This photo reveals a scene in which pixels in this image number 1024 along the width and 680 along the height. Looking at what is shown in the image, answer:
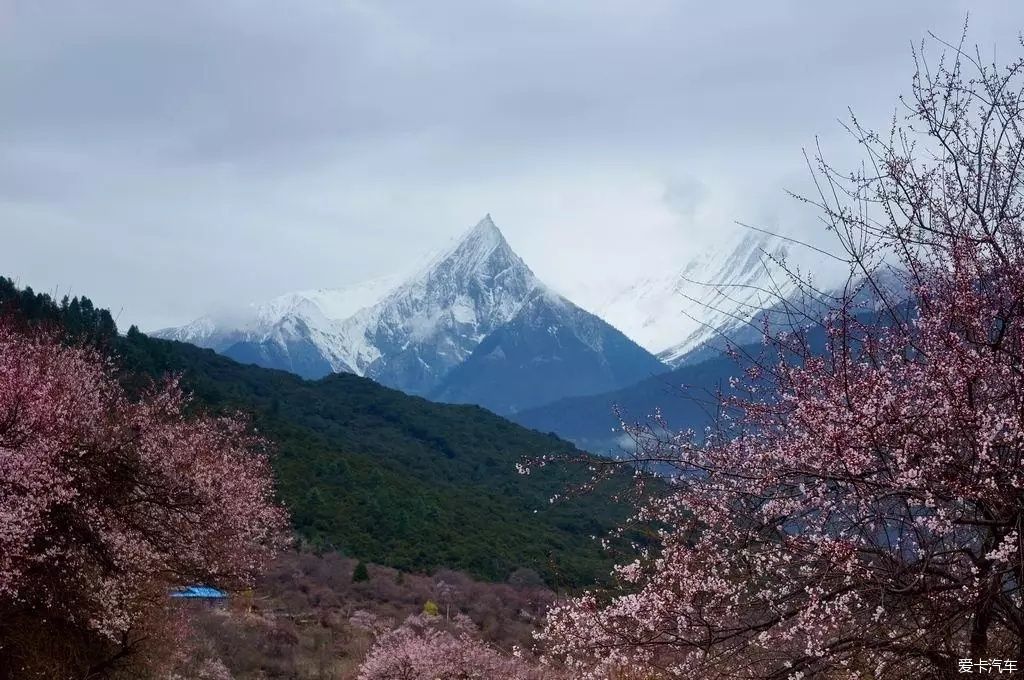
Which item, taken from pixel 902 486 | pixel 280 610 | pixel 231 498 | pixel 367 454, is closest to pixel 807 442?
pixel 902 486

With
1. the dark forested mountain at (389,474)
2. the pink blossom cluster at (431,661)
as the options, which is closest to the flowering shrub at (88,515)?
the pink blossom cluster at (431,661)

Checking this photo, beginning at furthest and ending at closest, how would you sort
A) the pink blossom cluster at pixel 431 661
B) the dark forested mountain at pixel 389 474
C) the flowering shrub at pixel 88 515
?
the dark forested mountain at pixel 389 474
the pink blossom cluster at pixel 431 661
the flowering shrub at pixel 88 515

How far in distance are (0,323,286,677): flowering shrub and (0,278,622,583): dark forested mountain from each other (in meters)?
15.9

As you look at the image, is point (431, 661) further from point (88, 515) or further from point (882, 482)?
point (882, 482)

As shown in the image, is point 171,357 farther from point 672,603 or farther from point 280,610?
point 672,603

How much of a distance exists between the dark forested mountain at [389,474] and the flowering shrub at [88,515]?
1587cm

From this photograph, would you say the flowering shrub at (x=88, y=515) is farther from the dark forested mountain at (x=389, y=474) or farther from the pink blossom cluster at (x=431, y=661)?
the dark forested mountain at (x=389, y=474)

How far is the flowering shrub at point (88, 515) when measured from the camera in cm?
1305

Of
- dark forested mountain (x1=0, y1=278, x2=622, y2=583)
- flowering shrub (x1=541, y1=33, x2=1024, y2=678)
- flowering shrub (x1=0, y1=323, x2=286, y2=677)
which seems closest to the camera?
flowering shrub (x1=541, y1=33, x2=1024, y2=678)

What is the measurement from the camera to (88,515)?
47.2 ft

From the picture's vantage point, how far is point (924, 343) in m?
5.19

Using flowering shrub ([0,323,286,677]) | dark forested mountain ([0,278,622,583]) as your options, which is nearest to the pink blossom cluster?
dark forested mountain ([0,278,622,583])

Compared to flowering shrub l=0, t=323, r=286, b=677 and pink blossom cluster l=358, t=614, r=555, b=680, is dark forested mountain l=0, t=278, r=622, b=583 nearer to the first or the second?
pink blossom cluster l=358, t=614, r=555, b=680

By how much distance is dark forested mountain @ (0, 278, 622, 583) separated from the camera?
168ft
